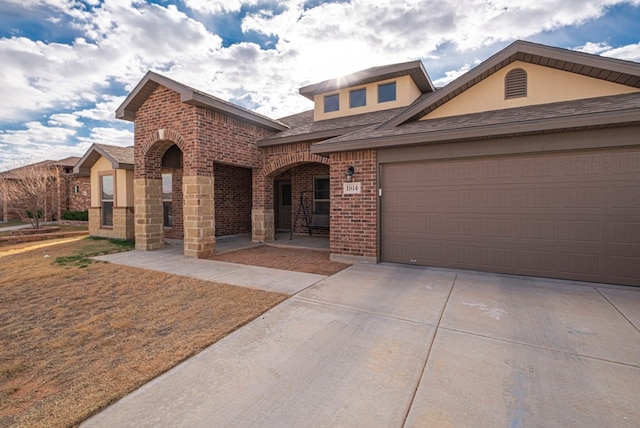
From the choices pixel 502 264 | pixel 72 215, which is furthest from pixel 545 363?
pixel 72 215

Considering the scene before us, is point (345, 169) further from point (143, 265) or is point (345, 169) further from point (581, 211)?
point (143, 265)

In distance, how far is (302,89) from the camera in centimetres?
1128

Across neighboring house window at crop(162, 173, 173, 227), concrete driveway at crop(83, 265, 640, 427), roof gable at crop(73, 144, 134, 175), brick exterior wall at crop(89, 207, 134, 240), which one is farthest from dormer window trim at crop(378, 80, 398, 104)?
brick exterior wall at crop(89, 207, 134, 240)

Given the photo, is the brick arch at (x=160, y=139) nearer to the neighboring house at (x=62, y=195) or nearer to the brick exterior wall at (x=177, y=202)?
the brick exterior wall at (x=177, y=202)

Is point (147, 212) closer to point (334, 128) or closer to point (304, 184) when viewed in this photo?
point (304, 184)

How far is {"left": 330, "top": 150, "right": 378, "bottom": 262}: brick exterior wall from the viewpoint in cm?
705

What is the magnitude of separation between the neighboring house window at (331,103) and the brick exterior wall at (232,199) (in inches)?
181

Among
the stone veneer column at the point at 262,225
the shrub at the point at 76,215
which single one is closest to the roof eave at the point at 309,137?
the stone veneer column at the point at 262,225

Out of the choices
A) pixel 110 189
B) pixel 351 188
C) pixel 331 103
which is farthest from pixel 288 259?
pixel 110 189

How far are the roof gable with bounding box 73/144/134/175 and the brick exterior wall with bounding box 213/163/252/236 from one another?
3375mm

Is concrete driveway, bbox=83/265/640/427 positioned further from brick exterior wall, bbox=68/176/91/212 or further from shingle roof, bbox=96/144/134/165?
brick exterior wall, bbox=68/176/91/212

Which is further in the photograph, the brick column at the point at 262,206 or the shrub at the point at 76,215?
the shrub at the point at 76,215

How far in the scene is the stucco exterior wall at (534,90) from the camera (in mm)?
5887

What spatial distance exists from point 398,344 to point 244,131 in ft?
27.2
